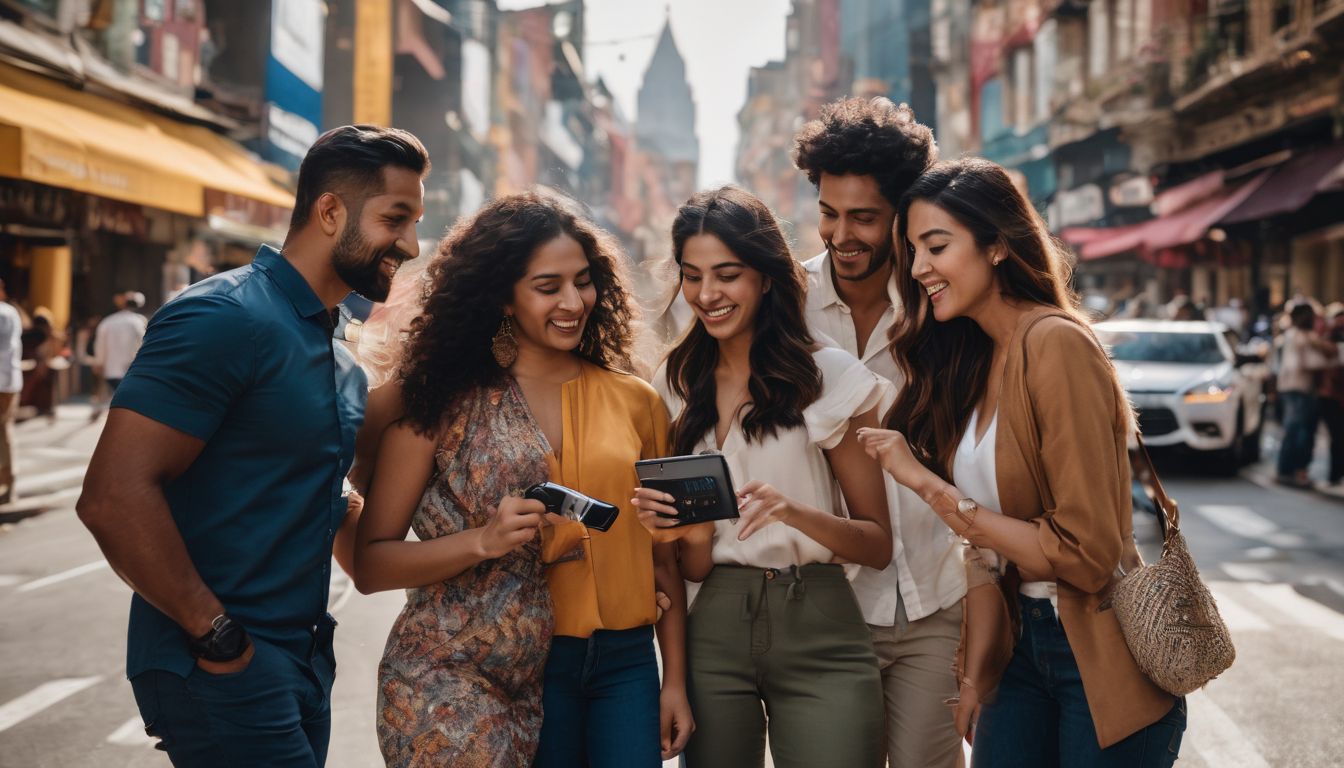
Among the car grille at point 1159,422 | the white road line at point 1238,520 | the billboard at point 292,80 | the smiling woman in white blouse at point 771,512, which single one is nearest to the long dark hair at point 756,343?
the smiling woman in white blouse at point 771,512

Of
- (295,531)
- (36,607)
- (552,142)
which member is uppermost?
(552,142)

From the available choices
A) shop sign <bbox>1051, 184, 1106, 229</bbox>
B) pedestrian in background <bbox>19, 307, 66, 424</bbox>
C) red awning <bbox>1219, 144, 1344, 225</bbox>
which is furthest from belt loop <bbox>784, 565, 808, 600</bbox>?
shop sign <bbox>1051, 184, 1106, 229</bbox>

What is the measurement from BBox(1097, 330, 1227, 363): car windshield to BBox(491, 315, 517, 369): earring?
43.3 ft

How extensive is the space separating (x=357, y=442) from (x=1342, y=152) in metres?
22.1

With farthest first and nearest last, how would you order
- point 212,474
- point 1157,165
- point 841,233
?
point 1157,165 → point 841,233 → point 212,474

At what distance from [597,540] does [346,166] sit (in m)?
1.09

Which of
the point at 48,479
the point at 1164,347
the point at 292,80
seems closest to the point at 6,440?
the point at 48,479

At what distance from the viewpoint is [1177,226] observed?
27.1m

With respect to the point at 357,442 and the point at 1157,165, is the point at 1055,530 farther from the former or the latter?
the point at 1157,165

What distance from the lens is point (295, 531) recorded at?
8.70 feet

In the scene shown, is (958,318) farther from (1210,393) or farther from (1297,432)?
(1297,432)

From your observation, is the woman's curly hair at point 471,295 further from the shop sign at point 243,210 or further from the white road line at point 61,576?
the shop sign at point 243,210

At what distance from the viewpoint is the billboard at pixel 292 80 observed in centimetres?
2653

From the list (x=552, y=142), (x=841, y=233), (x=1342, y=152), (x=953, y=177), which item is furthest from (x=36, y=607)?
(x=552, y=142)
